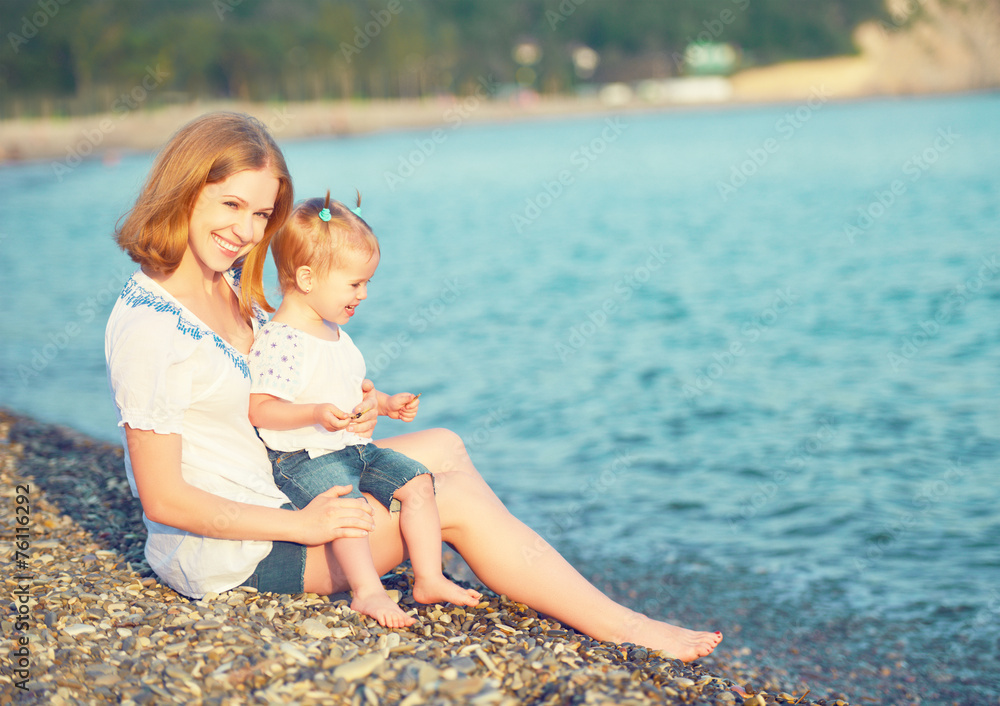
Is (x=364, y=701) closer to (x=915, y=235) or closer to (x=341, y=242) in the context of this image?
(x=341, y=242)

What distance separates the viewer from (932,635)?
4.92 metres

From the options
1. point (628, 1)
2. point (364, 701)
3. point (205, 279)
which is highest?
point (628, 1)

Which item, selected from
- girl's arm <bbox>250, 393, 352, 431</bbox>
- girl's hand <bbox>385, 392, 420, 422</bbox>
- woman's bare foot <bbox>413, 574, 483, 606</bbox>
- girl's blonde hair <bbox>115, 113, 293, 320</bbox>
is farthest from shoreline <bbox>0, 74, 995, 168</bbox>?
woman's bare foot <bbox>413, 574, 483, 606</bbox>

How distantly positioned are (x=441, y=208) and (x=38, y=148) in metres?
28.8

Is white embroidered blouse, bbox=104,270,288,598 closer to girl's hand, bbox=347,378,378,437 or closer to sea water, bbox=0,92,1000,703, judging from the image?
girl's hand, bbox=347,378,378,437

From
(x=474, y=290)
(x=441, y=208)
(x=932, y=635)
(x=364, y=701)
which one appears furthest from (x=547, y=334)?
(x=441, y=208)

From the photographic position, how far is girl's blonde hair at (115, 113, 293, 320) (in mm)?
3094

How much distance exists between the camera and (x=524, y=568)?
342 cm

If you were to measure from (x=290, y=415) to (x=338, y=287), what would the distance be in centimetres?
53

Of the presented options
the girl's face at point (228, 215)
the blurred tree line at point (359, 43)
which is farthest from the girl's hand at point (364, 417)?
the blurred tree line at point (359, 43)

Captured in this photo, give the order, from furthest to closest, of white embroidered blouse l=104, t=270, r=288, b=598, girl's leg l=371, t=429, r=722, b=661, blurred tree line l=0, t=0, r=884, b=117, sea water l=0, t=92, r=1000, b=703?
blurred tree line l=0, t=0, r=884, b=117 → sea water l=0, t=92, r=1000, b=703 → girl's leg l=371, t=429, r=722, b=661 → white embroidered blouse l=104, t=270, r=288, b=598

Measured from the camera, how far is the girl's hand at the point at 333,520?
312cm

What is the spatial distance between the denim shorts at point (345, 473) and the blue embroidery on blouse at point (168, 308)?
38cm

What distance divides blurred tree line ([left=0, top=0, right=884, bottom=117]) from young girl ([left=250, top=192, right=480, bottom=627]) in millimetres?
54334
